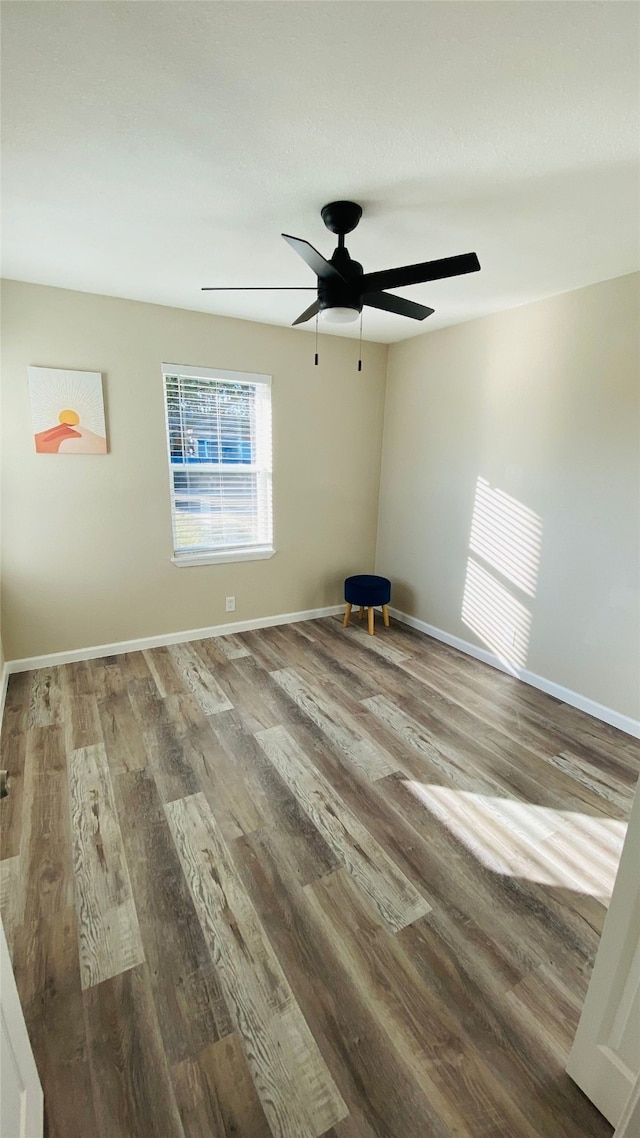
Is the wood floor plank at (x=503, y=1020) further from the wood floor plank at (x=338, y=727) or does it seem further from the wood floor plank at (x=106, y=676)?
the wood floor plank at (x=106, y=676)

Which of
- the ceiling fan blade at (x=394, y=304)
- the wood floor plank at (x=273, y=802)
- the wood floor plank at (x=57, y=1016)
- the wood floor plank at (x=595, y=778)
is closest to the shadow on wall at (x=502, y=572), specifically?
the wood floor plank at (x=595, y=778)

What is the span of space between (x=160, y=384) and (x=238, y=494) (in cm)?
102

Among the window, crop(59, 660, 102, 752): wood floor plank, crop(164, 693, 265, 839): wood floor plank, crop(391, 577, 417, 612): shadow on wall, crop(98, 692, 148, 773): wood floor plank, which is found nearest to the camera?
crop(164, 693, 265, 839): wood floor plank

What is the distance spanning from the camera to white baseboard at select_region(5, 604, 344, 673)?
3.18 meters

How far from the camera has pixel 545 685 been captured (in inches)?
122

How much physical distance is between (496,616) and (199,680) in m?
2.28

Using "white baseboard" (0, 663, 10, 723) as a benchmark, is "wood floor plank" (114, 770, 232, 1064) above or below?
below

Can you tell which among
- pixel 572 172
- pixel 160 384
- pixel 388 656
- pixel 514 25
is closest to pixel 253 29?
pixel 514 25

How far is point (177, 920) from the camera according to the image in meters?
1.51

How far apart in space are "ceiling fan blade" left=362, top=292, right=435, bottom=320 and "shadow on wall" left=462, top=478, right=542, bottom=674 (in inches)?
62.2

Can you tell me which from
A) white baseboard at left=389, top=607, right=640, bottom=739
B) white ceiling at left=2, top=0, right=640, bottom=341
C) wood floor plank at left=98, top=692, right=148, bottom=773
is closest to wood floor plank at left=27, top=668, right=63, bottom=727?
wood floor plank at left=98, top=692, right=148, bottom=773

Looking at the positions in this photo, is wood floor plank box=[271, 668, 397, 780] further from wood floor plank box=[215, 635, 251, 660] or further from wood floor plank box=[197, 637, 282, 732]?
wood floor plank box=[215, 635, 251, 660]

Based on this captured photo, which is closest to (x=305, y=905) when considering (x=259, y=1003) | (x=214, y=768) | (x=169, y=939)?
(x=259, y=1003)

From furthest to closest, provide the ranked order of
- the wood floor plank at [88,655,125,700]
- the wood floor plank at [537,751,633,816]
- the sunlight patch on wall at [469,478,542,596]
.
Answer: the sunlight patch on wall at [469,478,542,596], the wood floor plank at [88,655,125,700], the wood floor plank at [537,751,633,816]
